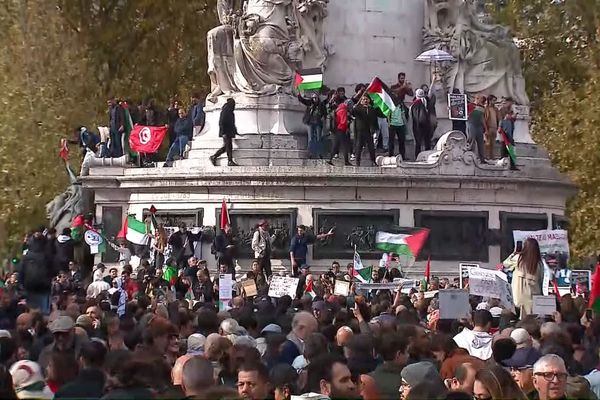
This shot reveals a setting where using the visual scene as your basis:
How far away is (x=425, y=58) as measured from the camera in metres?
34.2

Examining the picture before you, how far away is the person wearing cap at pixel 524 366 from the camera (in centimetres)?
1159

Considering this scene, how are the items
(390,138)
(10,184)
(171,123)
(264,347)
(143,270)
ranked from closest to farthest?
(264,347)
(143,270)
(390,138)
(171,123)
(10,184)

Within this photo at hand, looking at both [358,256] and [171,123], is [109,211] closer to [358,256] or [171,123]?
[171,123]

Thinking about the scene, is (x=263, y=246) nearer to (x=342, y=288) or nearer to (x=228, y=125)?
(x=228, y=125)

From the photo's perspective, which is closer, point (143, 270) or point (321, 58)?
point (143, 270)

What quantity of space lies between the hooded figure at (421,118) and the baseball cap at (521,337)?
19.0 m

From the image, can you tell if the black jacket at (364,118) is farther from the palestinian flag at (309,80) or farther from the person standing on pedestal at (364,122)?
the palestinian flag at (309,80)

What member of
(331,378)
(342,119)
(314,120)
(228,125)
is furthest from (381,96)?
(331,378)

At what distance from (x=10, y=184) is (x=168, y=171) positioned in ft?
41.1

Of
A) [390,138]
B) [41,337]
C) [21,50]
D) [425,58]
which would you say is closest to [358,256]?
[390,138]

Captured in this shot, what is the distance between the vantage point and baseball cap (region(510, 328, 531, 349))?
44.7 feet

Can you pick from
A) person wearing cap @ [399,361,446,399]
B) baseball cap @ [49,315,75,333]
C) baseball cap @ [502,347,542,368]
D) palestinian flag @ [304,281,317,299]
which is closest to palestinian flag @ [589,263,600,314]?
palestinian flag @ [304,281,317,299]

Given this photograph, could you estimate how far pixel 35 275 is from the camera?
24.9 metres

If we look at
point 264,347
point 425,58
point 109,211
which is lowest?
point 264,347
